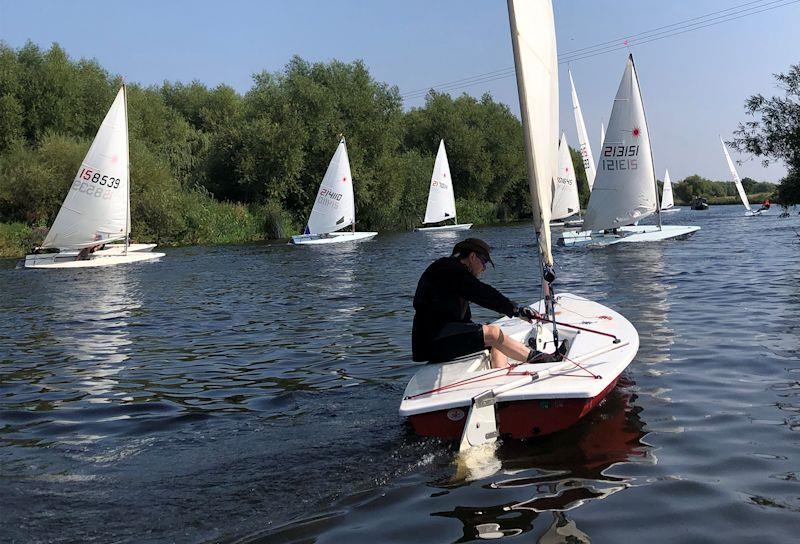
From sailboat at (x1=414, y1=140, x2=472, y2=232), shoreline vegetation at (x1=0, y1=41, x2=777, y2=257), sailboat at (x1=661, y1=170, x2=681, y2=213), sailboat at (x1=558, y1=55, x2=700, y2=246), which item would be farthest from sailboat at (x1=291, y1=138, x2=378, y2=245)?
sailboat at (x1=661, y1=170, x2=681, y2=213)

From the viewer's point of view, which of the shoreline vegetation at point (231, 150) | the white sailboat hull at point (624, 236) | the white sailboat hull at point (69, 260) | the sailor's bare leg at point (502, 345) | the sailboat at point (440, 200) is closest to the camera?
the sailor's bare leg at point (502, 345)

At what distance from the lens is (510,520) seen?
4.52 m

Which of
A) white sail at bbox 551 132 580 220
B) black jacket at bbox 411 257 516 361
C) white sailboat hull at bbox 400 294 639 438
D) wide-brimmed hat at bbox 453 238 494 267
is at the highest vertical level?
white sail at bbox 551 132 580 220

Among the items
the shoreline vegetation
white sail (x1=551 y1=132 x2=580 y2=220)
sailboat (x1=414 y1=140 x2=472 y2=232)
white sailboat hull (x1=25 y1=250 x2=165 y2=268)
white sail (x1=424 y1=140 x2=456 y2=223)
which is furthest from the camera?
white sail (x1=424 y1=140 x2=456 y2=223)

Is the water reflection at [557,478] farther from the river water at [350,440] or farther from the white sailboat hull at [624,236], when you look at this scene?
the white sailboat hull at [624,236]

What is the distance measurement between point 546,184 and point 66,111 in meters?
44.0

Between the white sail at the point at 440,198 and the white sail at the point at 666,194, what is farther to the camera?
the white sail at the point at 666,194

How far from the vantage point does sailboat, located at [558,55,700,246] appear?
2586cm

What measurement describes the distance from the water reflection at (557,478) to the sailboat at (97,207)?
23220 mm

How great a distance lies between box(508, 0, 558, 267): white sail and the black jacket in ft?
2.35

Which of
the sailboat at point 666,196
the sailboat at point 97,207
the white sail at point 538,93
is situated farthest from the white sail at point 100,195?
the sailboat at point 666,196

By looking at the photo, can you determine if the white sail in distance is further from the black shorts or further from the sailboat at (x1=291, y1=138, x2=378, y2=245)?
the black shorts

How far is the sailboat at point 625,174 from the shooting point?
25.9m

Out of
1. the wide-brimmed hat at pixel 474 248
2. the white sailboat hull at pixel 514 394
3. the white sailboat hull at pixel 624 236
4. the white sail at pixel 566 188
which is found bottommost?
the white sailboat hull at pixel 514 394
